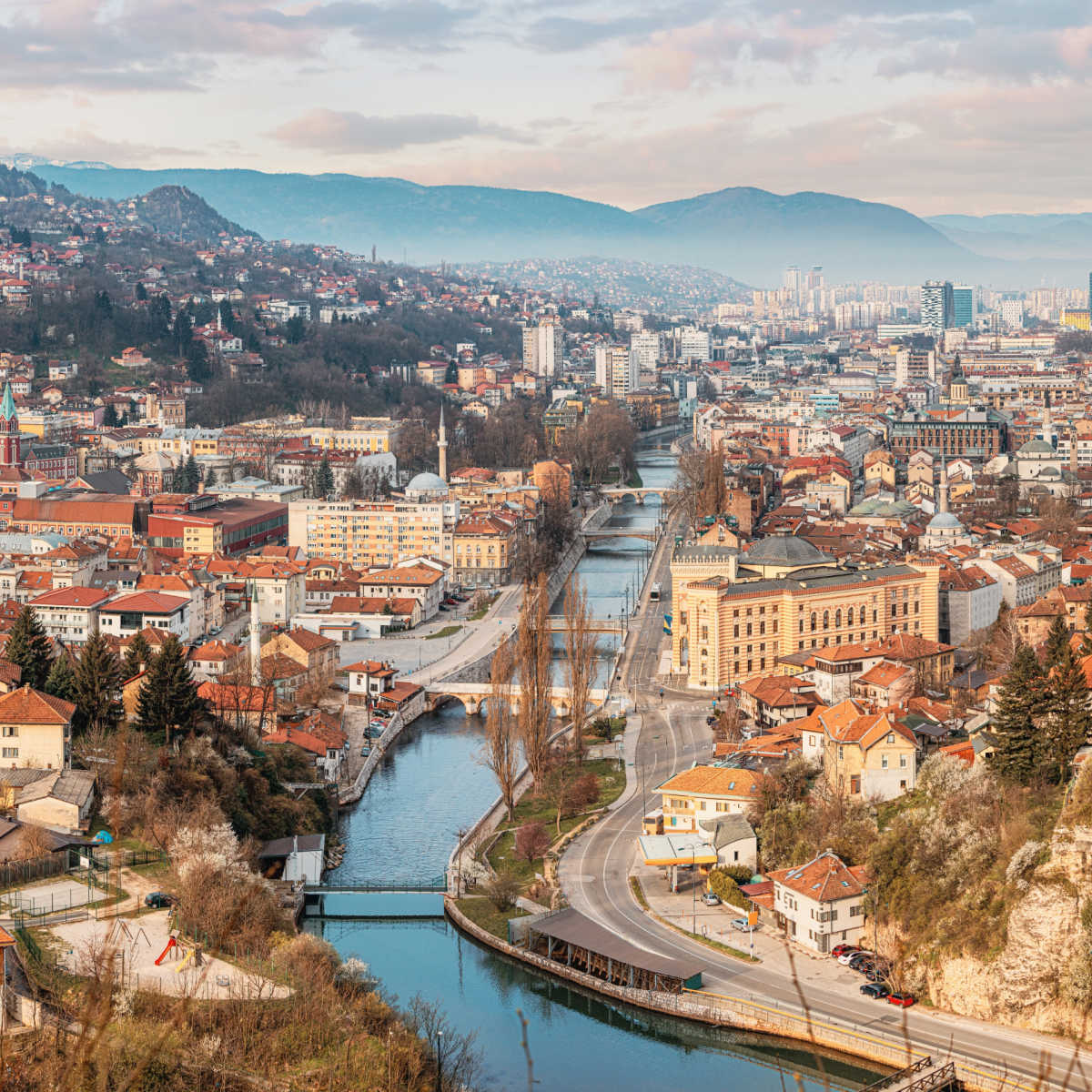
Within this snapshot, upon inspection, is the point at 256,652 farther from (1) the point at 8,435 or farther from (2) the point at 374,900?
(1) the point at 8,435

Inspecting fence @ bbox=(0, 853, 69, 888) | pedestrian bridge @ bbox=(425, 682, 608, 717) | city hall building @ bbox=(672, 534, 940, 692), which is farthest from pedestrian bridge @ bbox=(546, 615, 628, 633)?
fence @ bbox=(0, 853, 69, 888)

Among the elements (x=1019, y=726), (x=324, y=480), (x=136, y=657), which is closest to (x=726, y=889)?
(x=1019, y=726)

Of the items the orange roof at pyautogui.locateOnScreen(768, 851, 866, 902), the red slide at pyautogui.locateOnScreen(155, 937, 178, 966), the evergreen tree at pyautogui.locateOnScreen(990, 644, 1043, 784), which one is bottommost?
the orange roof at pyautogui.locateOnScreen(768, 851, 866, 902)

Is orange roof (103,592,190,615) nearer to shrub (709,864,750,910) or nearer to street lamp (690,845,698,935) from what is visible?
street lamp (690,845,698,935)

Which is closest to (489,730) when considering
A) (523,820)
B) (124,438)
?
(523,820)

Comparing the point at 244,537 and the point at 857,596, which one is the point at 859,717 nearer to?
the point at 857,596

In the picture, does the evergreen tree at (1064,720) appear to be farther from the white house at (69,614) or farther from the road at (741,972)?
the white house at (69,614)

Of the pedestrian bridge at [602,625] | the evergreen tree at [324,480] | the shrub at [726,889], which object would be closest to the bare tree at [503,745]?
the shrub at [726,889]
